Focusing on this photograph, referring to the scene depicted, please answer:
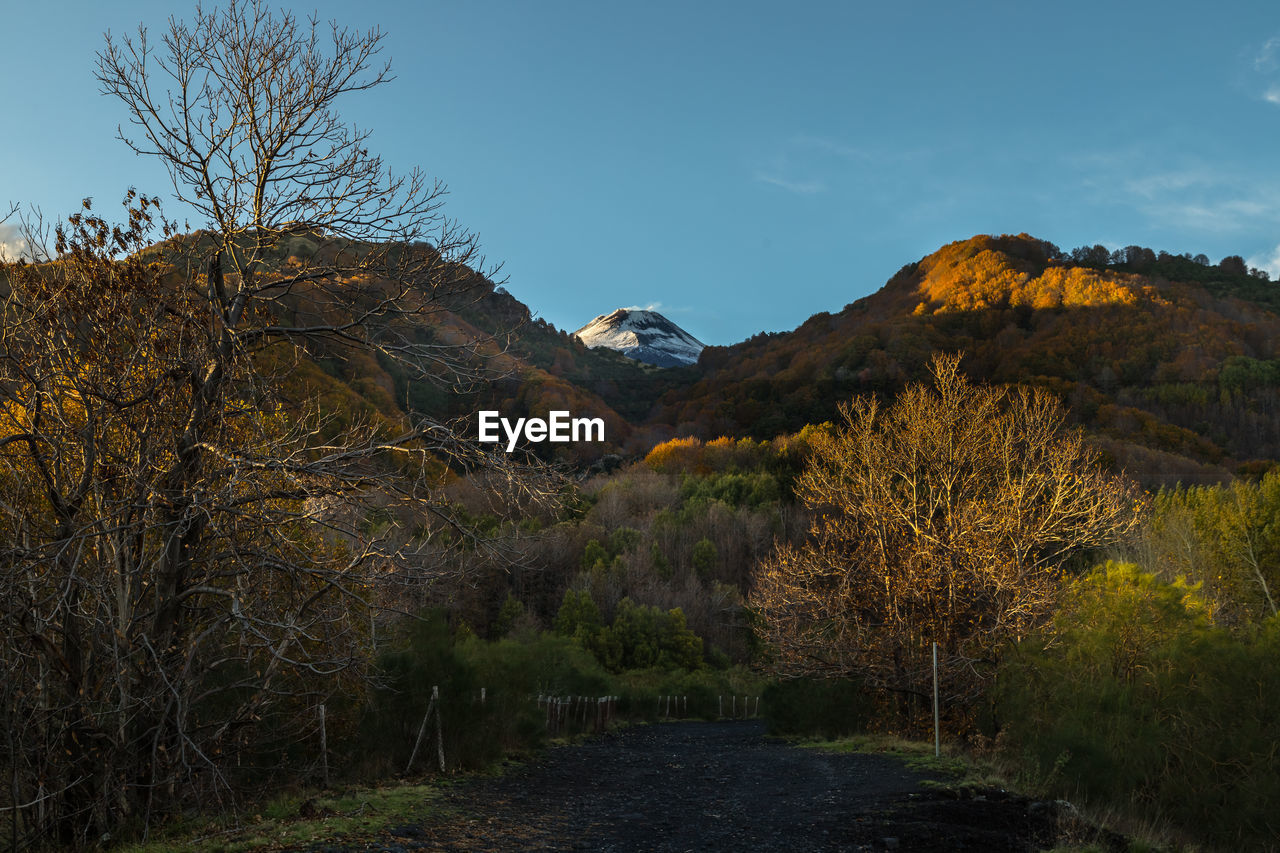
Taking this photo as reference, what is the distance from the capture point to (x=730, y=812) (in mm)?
11938

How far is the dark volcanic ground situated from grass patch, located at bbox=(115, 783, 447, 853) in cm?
34

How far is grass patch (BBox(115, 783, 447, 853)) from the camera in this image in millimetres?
8047

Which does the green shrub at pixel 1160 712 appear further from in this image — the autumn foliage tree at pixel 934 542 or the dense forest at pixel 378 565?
the autumn foliage tree at pixel 934 542

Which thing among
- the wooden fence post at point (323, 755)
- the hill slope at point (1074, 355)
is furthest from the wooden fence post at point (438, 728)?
the hill slope at point (1074, 355)

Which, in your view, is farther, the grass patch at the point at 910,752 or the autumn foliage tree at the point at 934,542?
the autumn foliage tree at the point at 934,542

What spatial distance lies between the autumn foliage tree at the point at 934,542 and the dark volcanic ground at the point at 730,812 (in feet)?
11.4

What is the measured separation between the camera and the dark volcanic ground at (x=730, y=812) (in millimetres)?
9516

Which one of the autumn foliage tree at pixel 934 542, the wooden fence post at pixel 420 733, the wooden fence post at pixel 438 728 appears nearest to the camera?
the wooden fence post at pixel 420 733

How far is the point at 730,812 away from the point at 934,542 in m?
9.54

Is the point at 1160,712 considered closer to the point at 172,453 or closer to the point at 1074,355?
the point at 172,453

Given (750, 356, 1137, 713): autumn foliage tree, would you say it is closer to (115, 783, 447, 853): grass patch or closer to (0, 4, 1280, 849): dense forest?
(0, 4, 1280, 849): dense forest

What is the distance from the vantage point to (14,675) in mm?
7730

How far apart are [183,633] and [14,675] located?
142 centimetres

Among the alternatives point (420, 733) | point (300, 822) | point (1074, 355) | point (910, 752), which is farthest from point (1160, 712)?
point (1074, 355)
